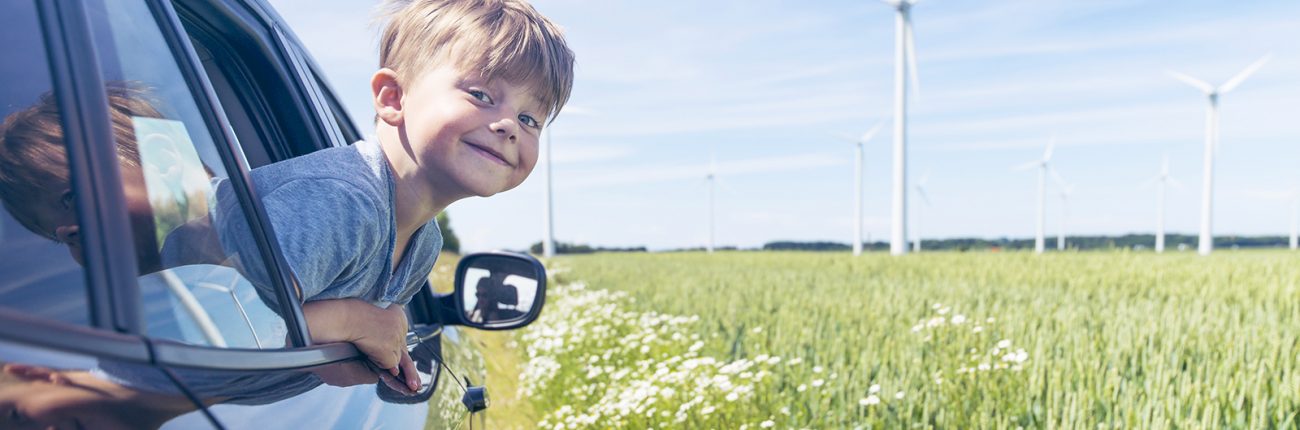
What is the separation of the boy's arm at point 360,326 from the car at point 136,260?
0.02 m

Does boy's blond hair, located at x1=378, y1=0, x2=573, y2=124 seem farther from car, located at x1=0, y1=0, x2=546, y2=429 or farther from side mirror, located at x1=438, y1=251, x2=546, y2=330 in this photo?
side mirror, located at x1=438, y1=251, x2=546, y2=330

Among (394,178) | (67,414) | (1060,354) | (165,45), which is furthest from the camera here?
(1060,354)

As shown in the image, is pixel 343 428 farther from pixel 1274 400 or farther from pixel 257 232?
pixel 1274 400

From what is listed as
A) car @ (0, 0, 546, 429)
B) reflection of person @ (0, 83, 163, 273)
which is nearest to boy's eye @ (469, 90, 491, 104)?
car @ (0, 0, 546, 429)

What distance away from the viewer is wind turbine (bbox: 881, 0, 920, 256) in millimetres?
28859

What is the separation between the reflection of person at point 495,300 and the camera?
238 centimetres

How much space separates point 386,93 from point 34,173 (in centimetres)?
79

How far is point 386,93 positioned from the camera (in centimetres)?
166

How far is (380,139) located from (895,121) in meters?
28.6

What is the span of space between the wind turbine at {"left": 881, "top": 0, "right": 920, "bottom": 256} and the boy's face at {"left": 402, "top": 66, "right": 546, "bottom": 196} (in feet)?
92.0

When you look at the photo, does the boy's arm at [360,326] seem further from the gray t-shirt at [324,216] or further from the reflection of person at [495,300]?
the reflection of person at [495,300]

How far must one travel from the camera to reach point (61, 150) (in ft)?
2.89

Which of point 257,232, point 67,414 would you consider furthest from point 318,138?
point 67,414

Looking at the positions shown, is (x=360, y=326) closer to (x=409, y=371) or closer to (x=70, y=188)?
(x=409, y=371)
